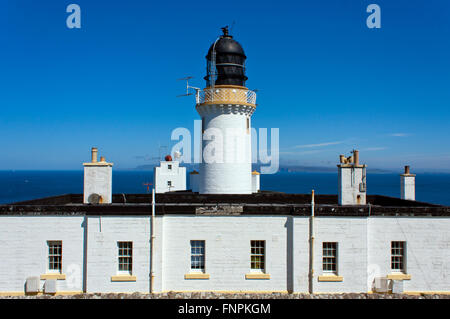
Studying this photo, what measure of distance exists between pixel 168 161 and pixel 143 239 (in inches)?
1391

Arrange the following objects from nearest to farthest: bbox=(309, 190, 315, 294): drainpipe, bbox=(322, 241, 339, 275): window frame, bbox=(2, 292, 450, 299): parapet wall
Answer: bbox=(2, 292, 450, 299): parapet wall
bbox=(309, 190, 315, 294): drainpipe
bbox=(322, 241, 339, 275): window frame

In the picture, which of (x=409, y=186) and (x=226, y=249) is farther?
(x=409, y=186)

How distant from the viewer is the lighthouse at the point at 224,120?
72.2 ft

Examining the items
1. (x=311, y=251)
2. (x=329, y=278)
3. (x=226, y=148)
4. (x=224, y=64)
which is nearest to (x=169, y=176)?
(x=226, y=148)

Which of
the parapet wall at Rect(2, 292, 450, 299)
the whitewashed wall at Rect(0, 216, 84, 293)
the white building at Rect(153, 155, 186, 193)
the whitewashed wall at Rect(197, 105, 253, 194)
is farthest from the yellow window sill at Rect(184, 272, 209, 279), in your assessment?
the white building at Rect(153, 155, 186, 193)

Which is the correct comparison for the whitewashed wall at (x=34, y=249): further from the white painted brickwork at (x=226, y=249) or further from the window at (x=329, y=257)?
the window at (x=329, y=257)

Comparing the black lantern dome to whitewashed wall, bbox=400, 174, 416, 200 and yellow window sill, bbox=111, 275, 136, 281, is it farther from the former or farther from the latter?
yellow window sill, bbox=111, 275, 136, 281

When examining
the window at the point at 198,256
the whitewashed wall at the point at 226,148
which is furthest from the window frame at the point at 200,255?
the whitewashed wall at the point at 226,148

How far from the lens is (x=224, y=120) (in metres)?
22.1

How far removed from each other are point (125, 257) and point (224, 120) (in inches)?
447

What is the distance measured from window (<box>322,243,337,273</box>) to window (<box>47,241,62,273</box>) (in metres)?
11.1

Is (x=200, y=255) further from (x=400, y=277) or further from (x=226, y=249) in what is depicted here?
(x=400, y=277)

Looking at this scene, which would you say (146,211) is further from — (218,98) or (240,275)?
(218,98)

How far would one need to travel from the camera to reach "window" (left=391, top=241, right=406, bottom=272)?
14.2 meters
